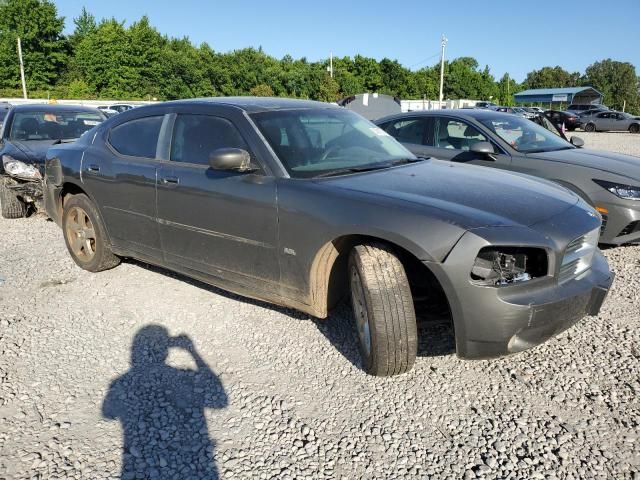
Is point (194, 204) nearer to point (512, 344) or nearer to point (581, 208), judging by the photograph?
point (512, 344)

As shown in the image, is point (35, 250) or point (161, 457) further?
point (35, 250)

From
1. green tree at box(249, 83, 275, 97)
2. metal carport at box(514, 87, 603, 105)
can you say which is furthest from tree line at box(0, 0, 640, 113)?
metal carport at box(514, 87, 603, 105)

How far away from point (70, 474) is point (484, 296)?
204 cm

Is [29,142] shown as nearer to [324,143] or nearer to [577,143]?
[324,143]

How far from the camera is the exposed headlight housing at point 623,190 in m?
4.84

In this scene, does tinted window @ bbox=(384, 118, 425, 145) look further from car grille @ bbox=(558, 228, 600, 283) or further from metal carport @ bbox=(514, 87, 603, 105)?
metal carport @ bbox=(514, 87, 603, 105)

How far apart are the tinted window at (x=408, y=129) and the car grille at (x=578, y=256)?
3686 millimetres

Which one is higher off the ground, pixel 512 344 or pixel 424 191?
pixel 424 191

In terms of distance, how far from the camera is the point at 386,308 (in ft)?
8.96

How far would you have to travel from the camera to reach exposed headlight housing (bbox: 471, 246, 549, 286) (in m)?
2.54

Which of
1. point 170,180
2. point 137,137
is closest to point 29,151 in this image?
point 137,137

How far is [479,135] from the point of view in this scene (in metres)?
6.03

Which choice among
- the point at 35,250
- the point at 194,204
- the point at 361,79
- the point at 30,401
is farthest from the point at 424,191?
the point at 361,79

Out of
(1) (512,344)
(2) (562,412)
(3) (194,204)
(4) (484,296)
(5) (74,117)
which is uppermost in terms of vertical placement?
(5) (74,117)
